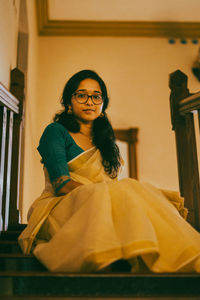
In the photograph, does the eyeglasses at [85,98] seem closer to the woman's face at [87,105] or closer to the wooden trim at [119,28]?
the woman's face at [87,105]

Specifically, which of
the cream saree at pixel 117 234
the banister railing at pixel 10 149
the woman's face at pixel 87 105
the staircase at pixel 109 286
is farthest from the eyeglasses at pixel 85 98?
the staircase at pixel 109 286

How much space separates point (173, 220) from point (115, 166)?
83cm

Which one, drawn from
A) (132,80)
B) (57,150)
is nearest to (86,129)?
(57,150)

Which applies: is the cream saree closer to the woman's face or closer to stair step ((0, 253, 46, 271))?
stair step ((0, 253, 46, 271))

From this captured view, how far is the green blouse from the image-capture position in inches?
76.8

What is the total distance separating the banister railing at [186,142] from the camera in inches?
92.9

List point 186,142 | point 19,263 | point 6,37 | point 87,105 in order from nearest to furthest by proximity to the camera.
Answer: point 19,263, point 87,105, point 186,142, point 6,37

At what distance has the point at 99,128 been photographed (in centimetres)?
242

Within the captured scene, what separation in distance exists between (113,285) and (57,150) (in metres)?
0.94

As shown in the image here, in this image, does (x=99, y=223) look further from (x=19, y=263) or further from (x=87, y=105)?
(x=87, y=105)

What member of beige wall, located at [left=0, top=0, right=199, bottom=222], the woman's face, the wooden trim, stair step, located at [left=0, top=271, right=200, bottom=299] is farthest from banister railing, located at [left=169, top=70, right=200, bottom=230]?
the wooden trim

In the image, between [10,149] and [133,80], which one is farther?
[133,80]

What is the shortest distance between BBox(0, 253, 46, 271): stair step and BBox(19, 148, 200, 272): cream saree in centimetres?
9

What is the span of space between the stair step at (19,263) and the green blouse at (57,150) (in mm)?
425
